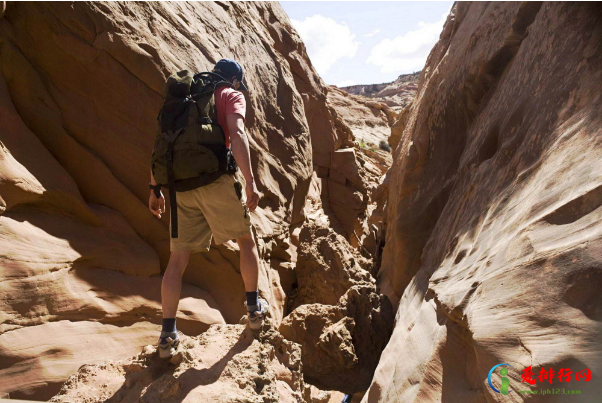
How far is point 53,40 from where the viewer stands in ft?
13.1

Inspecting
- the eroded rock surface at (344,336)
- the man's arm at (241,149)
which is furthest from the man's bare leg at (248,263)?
the eroded rock surface at (344,336)

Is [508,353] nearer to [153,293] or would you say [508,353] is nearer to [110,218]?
[153,293]

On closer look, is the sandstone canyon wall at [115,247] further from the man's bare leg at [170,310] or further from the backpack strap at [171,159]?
the backpack strap at [171,159]

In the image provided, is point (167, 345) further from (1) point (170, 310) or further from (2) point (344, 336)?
(2) point (344, 336)

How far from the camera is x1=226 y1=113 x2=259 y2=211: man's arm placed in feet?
8.87

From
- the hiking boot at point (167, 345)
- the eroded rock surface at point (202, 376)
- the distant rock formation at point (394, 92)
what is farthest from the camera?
the distant rock formation at point (394, 92)

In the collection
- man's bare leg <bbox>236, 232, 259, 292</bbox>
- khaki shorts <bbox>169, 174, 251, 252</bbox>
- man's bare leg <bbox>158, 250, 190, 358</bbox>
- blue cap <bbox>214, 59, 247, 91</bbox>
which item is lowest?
man's bare leg <bbox>158, 250, 190, 358</bbox>

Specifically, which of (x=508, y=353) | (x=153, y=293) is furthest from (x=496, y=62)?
(x=153, y=293)

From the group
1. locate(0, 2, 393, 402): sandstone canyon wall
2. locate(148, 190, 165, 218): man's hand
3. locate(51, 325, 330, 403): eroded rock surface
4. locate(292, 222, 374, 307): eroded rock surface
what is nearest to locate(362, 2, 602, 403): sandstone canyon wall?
locate(51, 325, 330, 403): eroded rock surface

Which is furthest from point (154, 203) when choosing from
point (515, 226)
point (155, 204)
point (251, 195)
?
point (515, 226)

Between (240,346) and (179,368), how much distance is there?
1.37ft

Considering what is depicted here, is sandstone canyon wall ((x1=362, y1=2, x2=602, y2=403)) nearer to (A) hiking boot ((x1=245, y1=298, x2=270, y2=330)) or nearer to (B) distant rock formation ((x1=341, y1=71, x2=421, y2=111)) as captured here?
(A) hiking boot ((x1=245, y1=298, x2=270, y2=330))

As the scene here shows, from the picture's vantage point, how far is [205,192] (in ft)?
9.16

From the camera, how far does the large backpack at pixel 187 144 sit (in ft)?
8.80
